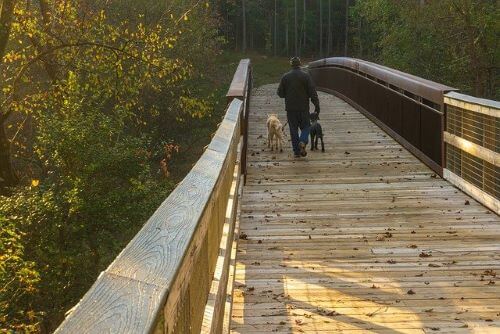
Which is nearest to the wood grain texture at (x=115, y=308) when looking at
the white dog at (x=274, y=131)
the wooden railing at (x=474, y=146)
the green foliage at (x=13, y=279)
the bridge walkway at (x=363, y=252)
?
the bridge walkway at (x=363, y=252)

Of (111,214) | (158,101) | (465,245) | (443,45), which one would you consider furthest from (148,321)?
(443,45)

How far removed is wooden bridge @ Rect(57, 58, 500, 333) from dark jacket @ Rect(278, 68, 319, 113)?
93 centimetres

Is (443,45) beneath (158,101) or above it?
above

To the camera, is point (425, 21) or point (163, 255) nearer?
point (163, 255)

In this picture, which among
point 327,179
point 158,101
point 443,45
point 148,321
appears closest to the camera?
point 148,321

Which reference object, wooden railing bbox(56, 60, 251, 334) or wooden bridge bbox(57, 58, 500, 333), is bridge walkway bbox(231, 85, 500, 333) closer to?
wooden bridge bbox(57, 58, 500, 333)

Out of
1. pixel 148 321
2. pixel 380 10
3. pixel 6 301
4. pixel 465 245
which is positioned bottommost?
pixel 6 301

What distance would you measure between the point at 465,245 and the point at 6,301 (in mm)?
7643

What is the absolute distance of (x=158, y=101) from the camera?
94.6 feet

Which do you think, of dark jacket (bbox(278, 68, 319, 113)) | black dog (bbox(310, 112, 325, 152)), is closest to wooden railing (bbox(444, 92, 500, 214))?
dark jacket (bbox(278, 68, 319, 113))

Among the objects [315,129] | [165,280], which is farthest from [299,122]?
[165,280]

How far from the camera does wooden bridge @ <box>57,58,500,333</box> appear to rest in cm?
205

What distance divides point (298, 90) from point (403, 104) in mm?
2026

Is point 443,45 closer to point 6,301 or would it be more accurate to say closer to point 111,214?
point 111,214
